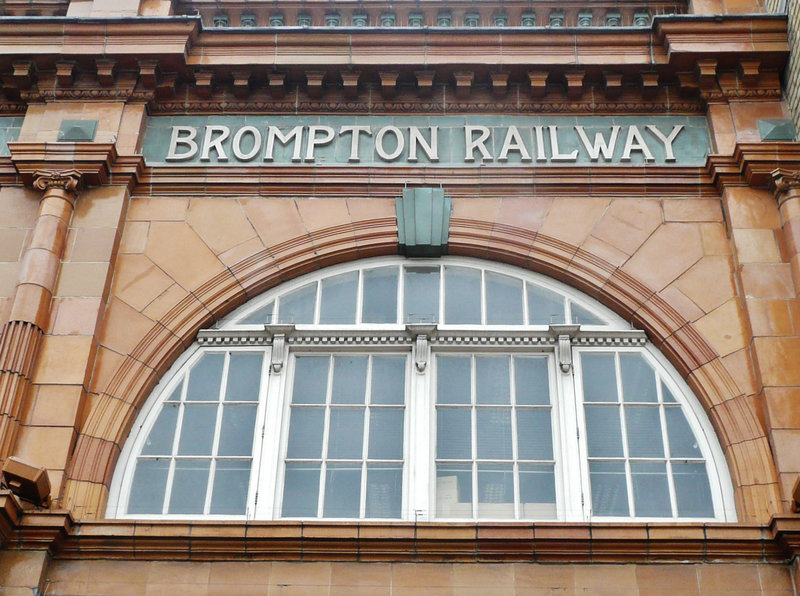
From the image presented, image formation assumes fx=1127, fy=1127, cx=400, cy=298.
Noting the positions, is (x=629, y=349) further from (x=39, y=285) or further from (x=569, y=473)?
(x=39, y=285)

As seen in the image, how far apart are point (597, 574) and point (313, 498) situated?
3.03 metres

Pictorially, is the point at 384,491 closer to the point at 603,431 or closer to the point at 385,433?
the point at 385,433

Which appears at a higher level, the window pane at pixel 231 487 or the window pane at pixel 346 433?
the window pane at pixel 346 433

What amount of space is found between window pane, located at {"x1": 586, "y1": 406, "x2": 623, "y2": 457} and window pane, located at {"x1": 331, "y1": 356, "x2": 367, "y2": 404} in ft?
8.30

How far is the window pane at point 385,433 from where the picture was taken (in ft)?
39.9

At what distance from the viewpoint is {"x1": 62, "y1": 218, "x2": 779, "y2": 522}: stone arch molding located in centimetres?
1166

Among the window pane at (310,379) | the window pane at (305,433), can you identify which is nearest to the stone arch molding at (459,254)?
the window pane at (310,379)

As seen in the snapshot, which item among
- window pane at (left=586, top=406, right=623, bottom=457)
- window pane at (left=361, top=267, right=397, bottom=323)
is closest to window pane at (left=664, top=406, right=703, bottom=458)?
window pane at (left=586, top=406, right=623, bottom=457)

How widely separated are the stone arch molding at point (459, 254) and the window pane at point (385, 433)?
2187mm

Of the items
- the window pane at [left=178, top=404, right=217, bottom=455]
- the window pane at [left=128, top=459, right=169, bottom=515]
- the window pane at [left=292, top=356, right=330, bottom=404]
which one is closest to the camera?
the window pane at [left=128, top=459, right=169, bottom=515]

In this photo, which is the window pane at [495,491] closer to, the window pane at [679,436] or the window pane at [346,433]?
the window pane at [346,433]

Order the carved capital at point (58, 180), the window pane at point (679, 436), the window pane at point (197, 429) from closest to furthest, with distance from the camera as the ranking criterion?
the window pane at point (679, 436) < the window pane at point (197, 429) < the carved capital at point (58, 180)

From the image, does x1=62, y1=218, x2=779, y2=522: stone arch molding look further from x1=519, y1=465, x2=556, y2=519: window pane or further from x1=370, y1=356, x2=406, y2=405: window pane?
x1=519, y1=465, x2=556, y2=519: window pane

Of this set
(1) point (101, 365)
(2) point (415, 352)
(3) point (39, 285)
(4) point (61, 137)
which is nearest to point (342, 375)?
(2) point (415, 352)
